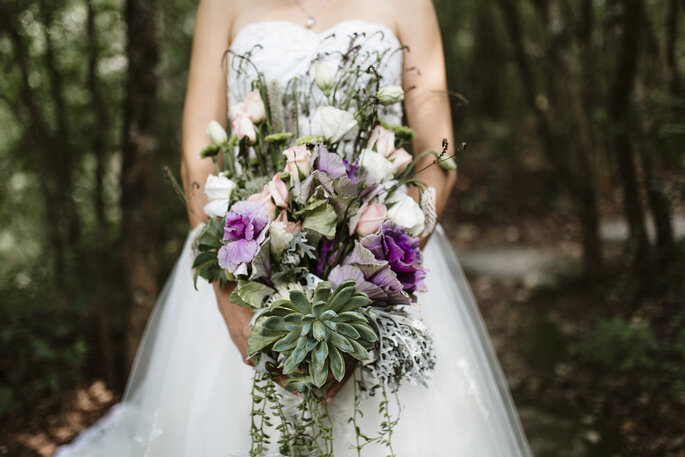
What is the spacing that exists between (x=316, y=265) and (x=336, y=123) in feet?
1.24

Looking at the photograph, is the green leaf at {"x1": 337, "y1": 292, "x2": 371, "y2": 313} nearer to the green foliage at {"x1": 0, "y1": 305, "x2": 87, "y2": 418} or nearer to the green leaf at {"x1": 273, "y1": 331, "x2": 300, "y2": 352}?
the green leaf at {"x1": 273, "y1": 331, "x2": 300, "y2": 352}

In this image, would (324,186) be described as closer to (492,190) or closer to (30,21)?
(30,21)

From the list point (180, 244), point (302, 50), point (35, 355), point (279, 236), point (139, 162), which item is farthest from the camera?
point (180, 244)

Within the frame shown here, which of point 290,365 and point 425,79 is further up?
point 425,79

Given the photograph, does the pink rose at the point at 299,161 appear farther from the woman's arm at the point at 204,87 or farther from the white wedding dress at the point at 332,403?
the woman's arm at the point at 204,87

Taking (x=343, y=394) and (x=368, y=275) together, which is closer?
(x=368, y=275)

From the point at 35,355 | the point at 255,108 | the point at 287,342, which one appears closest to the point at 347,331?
the point at 287,342

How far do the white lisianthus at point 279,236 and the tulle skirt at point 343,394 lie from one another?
0.53 metres

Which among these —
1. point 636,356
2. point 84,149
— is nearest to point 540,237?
point 636,356

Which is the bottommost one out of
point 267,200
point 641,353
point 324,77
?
point 641,353

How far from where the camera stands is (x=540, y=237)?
27.6 ft

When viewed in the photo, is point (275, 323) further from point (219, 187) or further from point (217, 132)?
point (217, 132)

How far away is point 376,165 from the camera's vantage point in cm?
146

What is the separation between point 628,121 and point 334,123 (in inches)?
136
